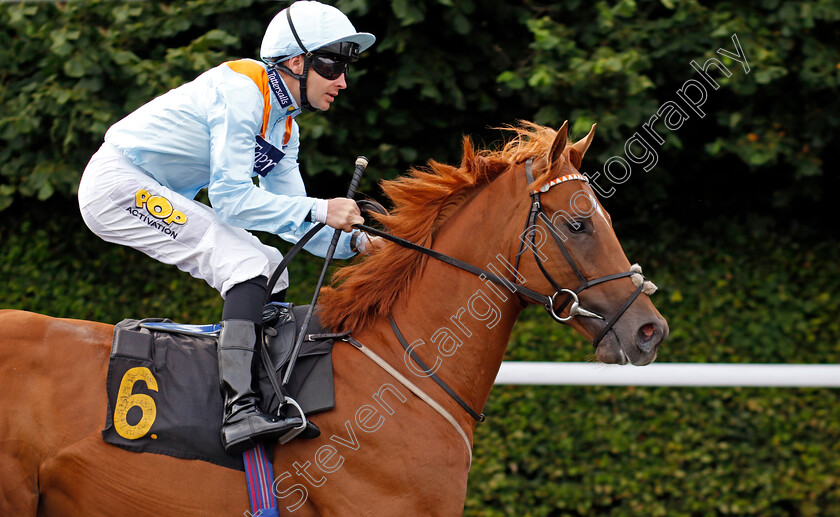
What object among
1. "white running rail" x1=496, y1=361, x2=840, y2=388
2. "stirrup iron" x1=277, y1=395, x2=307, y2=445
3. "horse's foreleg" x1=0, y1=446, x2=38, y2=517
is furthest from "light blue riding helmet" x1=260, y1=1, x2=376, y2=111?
"white running rail" x1=496, y1=361, x2=840, y2=388

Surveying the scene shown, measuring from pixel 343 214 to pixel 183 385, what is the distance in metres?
0.86

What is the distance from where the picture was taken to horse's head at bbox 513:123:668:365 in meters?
2.73

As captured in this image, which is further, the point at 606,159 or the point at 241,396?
the point at 606,159

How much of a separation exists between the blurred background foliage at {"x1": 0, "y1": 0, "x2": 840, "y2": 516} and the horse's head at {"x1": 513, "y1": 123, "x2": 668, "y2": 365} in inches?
83.9

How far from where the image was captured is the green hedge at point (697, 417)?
5270mm

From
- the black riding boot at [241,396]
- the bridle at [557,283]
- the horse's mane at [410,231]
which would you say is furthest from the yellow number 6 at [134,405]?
the bridle at [557,283]

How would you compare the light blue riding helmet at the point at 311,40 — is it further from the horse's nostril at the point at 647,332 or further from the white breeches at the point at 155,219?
the horse's nostril at the point at 647,332

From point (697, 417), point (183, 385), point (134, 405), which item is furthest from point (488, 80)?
point (134, 405)

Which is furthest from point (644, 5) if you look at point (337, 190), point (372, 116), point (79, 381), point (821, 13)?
point (79, 381)

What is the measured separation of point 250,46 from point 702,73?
311 centimetres

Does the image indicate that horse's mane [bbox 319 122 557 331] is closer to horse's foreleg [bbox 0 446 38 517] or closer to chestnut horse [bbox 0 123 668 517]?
chestnut horse [bbox 0 123 668 517]

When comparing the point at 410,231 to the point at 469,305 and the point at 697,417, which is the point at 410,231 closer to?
the point at 469,305

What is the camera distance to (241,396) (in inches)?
105

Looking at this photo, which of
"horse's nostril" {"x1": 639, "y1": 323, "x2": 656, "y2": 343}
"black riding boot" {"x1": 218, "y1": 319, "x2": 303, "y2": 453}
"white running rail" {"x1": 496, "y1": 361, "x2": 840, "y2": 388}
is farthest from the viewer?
"white running rail" {"x1": 496, "y1": 361, "x2": 840, "y2": 388}
